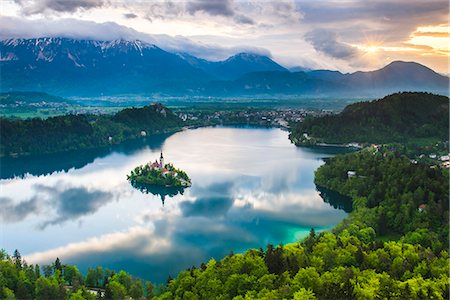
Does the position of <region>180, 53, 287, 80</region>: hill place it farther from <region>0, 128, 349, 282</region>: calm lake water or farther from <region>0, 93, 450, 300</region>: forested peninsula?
<region>0, 93, 450, 300</region>: forested peninsula

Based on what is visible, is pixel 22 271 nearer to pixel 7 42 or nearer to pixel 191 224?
pixel 191 224

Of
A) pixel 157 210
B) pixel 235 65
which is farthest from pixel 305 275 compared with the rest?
pixel 235 65

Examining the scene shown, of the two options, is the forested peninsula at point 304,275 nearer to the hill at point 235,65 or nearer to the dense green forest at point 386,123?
the dense green forest at point 386,123

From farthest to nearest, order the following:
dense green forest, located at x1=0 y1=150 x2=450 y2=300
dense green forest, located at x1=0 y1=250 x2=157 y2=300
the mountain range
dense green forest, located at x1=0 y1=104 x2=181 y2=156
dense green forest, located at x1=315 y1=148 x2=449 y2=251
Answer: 1. the mountain range
2. dense green forest, located at x1=0 y1=104 x2=181 y2=156
3. dense green forest, located at x1=315 y1=148 x2=449 y2=251
4. dense green forest, located at x1=0 y1=250 x2=157 y2=300
5. dense green forest, located at x1=0 y1=150 x2=450 y2=300

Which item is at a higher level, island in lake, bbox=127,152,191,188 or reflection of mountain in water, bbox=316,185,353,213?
island in lake, bbox=127,152,191,188

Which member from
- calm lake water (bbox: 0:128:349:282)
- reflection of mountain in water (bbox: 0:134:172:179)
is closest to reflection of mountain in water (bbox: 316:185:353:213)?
calm lake water (bbox: 0:128:349:282)

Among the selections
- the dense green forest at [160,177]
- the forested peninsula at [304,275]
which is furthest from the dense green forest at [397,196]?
the dense green forest at [160,177]

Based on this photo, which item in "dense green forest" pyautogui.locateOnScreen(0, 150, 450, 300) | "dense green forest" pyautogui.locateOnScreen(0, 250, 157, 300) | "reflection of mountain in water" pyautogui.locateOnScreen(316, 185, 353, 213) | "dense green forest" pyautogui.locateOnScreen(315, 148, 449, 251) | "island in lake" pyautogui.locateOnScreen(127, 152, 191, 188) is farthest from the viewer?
"island in lake" pyautogui.locateOnScreen(127, 152, 191, 188)

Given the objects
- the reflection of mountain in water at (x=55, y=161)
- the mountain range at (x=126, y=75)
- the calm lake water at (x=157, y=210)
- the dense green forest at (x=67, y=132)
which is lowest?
the calm lake water at (x=157, y=210)

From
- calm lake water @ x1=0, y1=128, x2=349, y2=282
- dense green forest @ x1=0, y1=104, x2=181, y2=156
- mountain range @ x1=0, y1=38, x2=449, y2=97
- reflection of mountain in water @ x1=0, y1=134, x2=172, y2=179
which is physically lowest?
calm lake water @ x1=0, y1=128, x2=349, y2=282
